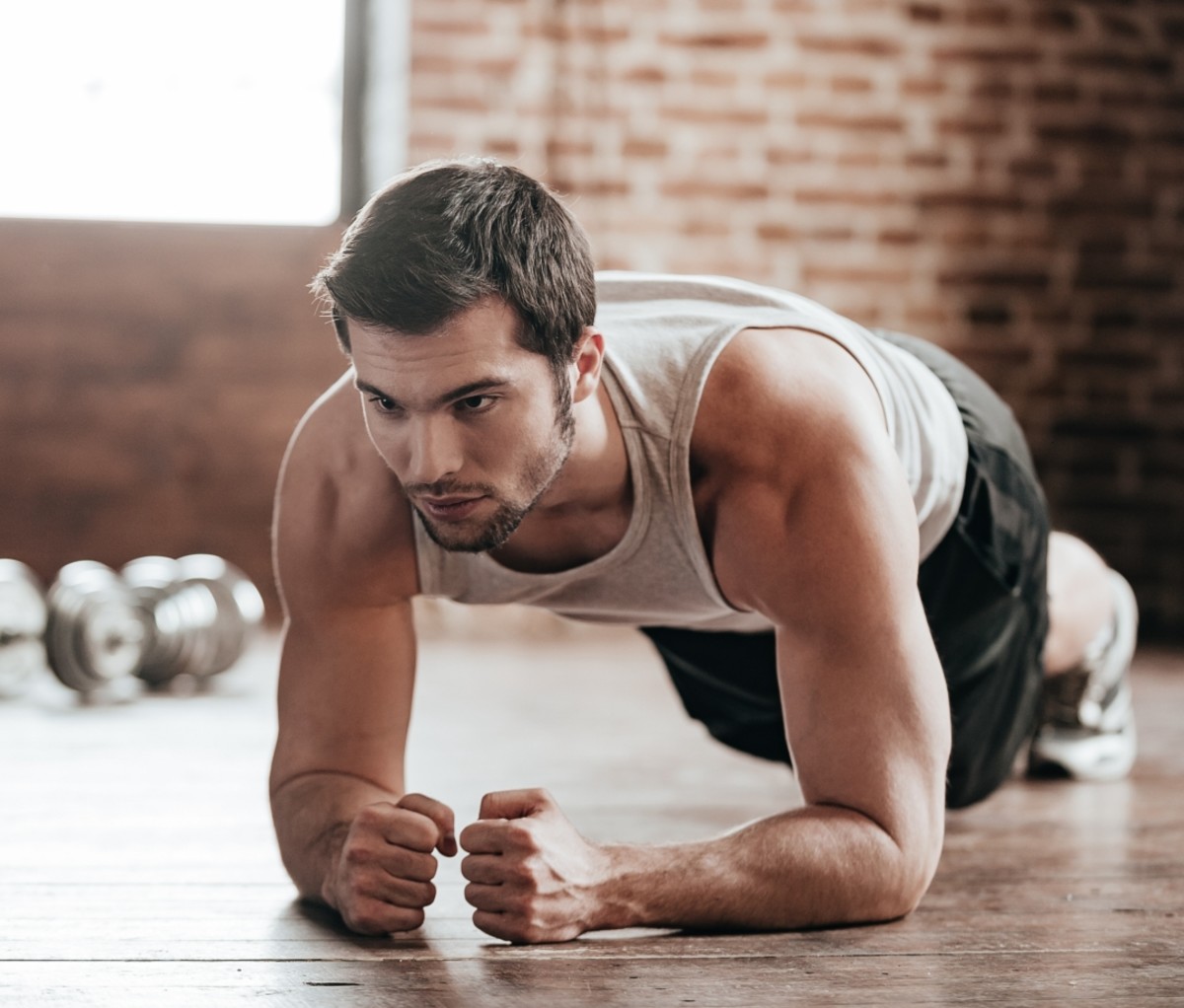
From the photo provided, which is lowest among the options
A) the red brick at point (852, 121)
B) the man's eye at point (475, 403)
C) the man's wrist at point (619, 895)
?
the man's wrist at point (619, 895)

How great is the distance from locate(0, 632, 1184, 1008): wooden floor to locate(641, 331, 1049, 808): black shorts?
10cm

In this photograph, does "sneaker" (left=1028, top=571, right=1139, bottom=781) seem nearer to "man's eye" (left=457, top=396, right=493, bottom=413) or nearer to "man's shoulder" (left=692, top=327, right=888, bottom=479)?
"man's shoulder" (left=692, top=327, right=888, bottom=479)

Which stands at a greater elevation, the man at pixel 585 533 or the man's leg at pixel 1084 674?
the man at pixel 585 533

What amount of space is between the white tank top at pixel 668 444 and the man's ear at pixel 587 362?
4 centimetres

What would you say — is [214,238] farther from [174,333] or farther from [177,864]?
[177,864]

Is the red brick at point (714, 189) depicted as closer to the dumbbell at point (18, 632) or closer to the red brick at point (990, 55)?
the red brick at point (990, 55)

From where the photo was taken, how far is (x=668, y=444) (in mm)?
1247

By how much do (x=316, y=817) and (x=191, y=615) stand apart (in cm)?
149

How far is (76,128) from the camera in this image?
3746 mm

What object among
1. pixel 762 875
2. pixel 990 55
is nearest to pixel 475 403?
pixel 762 875

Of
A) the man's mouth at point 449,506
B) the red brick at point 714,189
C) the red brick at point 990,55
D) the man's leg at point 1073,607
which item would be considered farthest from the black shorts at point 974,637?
the red brick at point 990,55

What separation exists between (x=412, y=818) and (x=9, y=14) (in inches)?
133

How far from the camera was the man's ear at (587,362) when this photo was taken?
122cm

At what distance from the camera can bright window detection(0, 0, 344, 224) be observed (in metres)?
3.74
